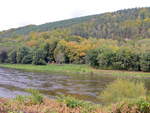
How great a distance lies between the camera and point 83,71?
9419cm

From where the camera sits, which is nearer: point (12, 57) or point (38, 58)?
point (38, 58)

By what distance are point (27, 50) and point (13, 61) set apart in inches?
361

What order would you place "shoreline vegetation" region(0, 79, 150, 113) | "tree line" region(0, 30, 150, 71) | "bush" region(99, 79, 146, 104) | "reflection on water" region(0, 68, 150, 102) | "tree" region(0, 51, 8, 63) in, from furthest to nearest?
"tree" region(0, 51, 8, 63) < "tree line" region(0, 30, 150, 71) < "reflection on water" region(0, 68, 150, 102) < "bush" region(99, 79, 146, 104) < "shoreline vegetation" region(0, 79, 150, 113)

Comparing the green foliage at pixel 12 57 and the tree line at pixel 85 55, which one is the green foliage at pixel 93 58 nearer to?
the tree line at pixel 85 55

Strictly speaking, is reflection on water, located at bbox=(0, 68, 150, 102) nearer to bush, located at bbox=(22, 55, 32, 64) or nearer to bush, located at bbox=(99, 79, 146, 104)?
bush, located at bbox=(99, 79, 146, 104)

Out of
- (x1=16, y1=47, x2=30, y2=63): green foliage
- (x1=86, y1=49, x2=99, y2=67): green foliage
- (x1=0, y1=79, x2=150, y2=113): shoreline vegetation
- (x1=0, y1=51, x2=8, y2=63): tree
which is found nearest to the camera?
(x1=0, y1=79, x2=150, y2=113): shoreline vegetation

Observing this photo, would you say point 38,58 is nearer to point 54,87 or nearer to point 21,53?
point 21,53

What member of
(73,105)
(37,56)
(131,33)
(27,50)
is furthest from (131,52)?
(131,33)

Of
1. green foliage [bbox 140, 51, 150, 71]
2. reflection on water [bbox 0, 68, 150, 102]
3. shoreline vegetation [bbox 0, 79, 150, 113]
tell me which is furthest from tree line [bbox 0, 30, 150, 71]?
shoreline vegetation [bbox 0, 79, 150, 113]

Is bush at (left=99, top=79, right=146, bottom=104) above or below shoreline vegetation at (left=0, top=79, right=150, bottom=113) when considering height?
below

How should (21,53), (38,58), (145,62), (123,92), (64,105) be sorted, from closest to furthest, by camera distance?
(64,105)
(123,92)
(145,62)
(38,58)
(21,53)

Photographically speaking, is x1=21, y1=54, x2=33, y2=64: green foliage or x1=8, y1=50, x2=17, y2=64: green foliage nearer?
x1=21, y1=54, x2=33, y2=64: green foliage

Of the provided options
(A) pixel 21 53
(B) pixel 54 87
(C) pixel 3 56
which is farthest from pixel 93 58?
(B) pixel 54 87

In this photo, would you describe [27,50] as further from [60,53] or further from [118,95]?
[118,95]
